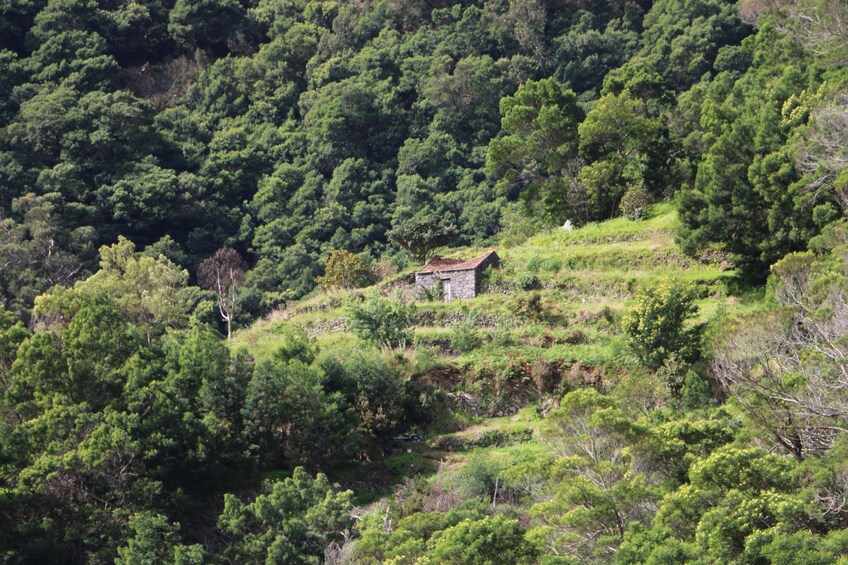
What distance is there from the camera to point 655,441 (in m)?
23.6

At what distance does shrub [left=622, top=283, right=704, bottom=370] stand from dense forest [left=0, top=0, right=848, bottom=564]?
3.2 inches

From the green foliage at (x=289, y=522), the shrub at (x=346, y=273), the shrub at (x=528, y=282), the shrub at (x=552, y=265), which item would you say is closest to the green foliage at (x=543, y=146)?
the shrub at (x=552, y=265)

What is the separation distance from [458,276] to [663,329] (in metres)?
10.1

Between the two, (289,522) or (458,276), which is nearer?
(289,522)

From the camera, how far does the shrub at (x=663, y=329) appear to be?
1193 inches

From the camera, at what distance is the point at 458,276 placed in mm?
39250

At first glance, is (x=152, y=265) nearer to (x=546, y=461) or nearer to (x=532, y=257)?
(x=532, y=257)

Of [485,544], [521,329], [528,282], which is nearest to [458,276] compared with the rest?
[528,282]

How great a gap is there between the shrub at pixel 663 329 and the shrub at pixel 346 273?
15.2 metres

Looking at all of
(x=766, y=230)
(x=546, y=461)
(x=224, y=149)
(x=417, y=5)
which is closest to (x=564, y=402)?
(x=546, y=461)

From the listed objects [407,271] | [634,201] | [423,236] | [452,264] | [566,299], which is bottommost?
[407,271]

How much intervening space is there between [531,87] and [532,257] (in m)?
10.3

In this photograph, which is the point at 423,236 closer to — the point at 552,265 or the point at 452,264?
the point at 452,264

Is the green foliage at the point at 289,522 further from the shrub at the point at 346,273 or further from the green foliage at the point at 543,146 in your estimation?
the green foliage at the point at 543,146
